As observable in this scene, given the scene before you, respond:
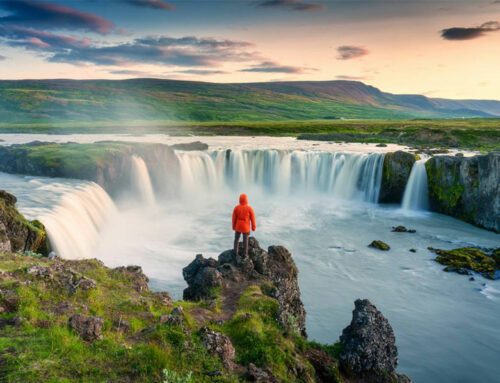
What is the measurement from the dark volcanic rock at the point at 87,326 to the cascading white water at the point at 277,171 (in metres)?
34.2

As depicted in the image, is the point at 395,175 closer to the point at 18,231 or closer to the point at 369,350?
the point at 369,350

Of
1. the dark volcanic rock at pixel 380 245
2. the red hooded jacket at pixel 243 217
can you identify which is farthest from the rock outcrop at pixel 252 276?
the dark volcanic rock at pixel 380 245

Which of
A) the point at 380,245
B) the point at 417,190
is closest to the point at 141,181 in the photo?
the point at 380,245

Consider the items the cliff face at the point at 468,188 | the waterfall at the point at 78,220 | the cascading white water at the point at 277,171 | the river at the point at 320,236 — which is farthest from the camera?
the cascading white water at the point at 277,171

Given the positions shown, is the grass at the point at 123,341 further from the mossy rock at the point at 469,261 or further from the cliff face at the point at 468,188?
the cliff face at the point at 468,188

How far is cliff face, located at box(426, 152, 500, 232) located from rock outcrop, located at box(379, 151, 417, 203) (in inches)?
82.2

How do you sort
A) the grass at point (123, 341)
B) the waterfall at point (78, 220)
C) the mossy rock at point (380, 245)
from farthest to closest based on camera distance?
the mossy rock at point (380, 245)
the waterfall at point (78, 220)
the grass at point (123, 341)

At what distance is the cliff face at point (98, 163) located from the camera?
33.4 metres

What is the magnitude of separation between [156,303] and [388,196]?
1238 inches

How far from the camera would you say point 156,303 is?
10.7m

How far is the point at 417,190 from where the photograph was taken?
116 feet

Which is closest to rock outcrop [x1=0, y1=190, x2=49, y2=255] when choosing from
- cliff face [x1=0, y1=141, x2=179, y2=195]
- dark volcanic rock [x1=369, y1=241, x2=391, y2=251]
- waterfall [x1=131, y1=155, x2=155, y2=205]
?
cliff face [x1=0, y1=141, x2=179, y2=195]

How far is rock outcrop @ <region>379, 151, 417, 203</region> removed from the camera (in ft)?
119

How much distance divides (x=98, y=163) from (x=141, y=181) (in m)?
4.65
